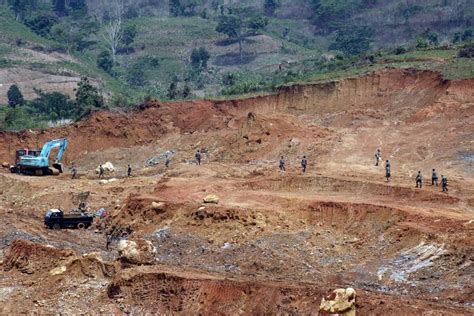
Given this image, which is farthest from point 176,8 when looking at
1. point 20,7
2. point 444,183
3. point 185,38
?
point 444,183

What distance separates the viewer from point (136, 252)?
3569 cm

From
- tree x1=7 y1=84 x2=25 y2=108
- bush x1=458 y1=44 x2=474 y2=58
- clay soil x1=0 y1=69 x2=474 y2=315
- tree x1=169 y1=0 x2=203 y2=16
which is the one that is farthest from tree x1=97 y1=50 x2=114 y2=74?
bush x1=458 y1=44 x2=474 y2=58

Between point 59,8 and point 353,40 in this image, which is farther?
point 59,8

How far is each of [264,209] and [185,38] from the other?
7748 cm

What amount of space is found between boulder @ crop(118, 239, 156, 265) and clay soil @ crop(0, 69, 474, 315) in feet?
1.07

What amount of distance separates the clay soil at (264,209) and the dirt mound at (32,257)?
0.07 m

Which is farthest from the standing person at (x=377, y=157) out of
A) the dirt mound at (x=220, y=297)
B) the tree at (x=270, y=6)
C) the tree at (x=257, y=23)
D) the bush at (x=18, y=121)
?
the tree at (x=270, y=6)

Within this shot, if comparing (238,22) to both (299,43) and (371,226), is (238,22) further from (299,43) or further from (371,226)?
(371,226)

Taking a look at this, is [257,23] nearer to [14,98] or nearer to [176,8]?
[176,8]

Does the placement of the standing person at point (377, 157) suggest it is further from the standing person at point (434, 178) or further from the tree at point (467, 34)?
the tree at point (467, 34)

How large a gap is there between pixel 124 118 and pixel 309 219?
26842 mm

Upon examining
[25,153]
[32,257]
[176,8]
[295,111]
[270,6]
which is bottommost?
[32,257]

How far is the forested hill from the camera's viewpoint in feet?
316

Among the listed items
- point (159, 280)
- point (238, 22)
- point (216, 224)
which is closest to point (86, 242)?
point (216, 224)
